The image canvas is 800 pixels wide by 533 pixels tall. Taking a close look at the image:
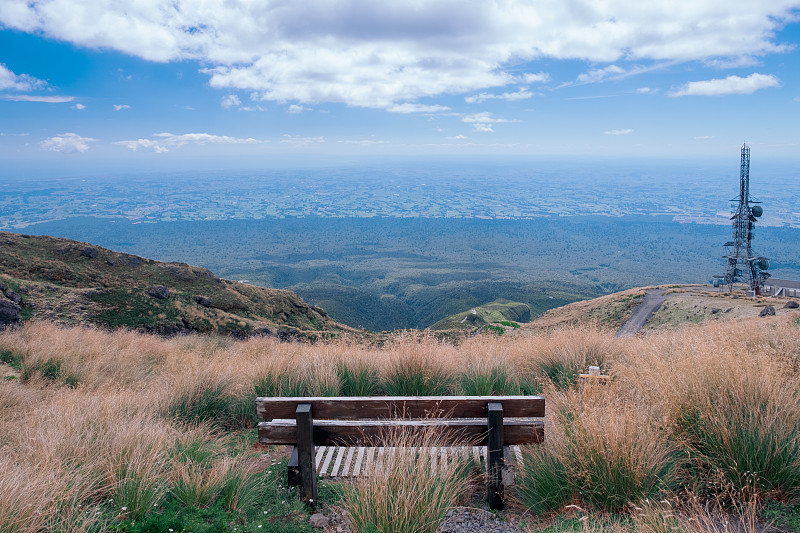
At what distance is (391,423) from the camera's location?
386cm

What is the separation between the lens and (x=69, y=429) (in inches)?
160

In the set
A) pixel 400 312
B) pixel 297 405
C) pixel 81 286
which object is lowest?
pixel 400 312

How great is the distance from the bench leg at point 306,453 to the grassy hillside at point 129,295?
16545 millimetres

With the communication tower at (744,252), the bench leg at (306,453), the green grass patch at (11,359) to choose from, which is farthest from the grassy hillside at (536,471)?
the communication tower at (744,252)

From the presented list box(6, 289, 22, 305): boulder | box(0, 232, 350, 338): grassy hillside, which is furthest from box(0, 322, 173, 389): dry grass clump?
box(6, 289, 22, 305): boulder

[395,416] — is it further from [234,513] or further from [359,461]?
[234,513]

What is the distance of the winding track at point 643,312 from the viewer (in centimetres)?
2804

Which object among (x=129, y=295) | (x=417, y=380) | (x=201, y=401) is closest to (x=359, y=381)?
(x=417, y=380)

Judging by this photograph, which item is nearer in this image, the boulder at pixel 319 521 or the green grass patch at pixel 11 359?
the boulder at pixel 319 521

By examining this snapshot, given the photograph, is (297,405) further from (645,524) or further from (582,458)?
(645,524)

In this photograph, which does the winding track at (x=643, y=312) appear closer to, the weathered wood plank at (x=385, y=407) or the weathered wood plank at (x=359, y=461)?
the weathered wood plank at (x=359, y=461)

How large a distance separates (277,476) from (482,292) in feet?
325

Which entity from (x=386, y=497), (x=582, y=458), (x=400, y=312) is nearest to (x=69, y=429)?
(x=386, y=497)

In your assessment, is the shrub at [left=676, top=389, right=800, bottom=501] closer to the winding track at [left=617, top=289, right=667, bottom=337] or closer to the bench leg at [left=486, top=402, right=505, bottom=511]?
the bench leg at [left=486, top=402, right=505, bottom=511]
